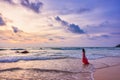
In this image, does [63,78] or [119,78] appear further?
[63,78]

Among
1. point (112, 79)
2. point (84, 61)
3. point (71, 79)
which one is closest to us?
point (112, 79)

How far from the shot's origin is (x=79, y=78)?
444 inches

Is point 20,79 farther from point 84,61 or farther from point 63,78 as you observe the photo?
point 84,61

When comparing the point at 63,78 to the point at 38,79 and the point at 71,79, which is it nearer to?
the point at 71,79

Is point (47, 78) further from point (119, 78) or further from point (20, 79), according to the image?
point (119, 78)

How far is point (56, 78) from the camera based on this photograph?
37.6 ft

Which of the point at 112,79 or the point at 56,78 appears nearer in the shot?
the point at 112,79

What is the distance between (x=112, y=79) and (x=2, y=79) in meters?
6.38

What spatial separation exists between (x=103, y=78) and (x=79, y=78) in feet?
4.72

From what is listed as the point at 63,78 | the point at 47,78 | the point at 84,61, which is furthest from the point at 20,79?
the point at 84,61

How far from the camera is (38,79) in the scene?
11.1 meters

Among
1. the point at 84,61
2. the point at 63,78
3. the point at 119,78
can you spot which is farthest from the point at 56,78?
the point at 84,61

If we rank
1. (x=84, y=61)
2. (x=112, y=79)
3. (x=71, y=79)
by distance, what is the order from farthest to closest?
1. (x=84, y=61)
2. (x=71, y=79)
3. (x=112, y=79)

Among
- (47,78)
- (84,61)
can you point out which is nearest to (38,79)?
(47,78)
